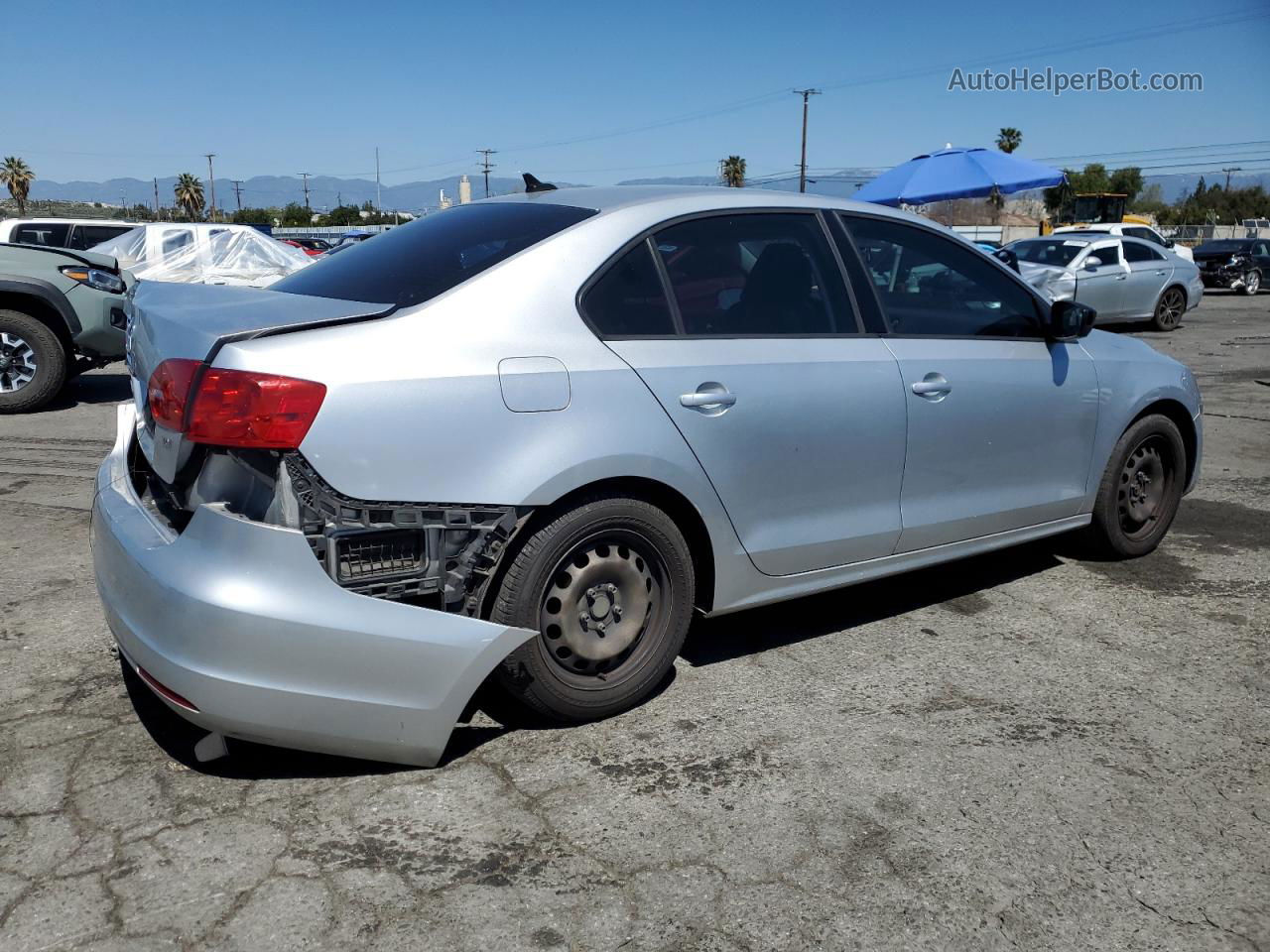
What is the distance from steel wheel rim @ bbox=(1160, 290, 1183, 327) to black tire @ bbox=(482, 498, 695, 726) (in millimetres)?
16999

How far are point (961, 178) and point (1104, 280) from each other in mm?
3047

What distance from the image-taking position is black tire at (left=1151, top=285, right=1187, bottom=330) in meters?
17.9

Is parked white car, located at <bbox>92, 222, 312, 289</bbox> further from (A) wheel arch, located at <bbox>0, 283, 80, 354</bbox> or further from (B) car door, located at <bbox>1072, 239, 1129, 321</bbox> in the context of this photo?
(B) car door, located at <bbox>1072, 239, 1129, 321</bbox>

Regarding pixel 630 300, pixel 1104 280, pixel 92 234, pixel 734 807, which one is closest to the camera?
pixel 734 807

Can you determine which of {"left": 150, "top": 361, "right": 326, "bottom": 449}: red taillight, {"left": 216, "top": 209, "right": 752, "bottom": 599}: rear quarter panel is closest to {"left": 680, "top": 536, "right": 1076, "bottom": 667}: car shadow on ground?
{"left": 216, "top": 209, "right": 752, "bottom": 599}: rear quarter panel

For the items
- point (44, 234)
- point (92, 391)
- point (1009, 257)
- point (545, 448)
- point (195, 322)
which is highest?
point (44, 234)

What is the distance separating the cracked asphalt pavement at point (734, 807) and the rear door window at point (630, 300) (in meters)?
1.21

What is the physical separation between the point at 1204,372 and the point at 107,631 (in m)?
12.3

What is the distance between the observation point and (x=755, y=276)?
371 centimetres

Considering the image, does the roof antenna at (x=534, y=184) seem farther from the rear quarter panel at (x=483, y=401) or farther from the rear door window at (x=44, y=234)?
the rear door window at (x=44, y=234)

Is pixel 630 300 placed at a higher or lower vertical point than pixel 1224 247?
lower

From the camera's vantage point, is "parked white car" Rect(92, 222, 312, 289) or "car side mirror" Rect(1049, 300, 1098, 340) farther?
"parked white car" Rect(92, 222, 312, 289)

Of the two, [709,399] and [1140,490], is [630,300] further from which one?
[1140,490]

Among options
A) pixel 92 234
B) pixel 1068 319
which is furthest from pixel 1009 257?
pixel 92 234
